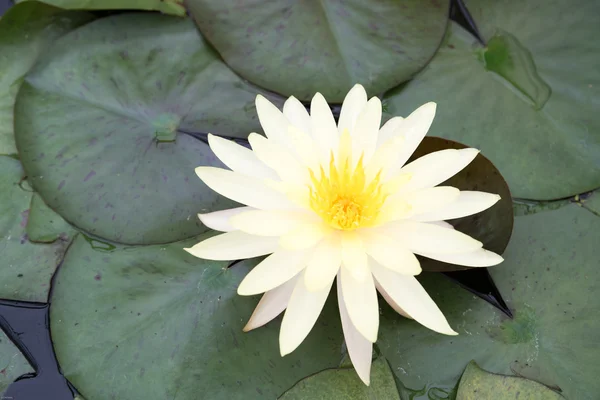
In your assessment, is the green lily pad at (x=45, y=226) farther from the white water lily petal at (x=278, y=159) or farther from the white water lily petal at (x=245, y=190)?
the white water lily petal at (x=278, y=159)

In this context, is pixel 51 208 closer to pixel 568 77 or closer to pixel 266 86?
pixel 266 86

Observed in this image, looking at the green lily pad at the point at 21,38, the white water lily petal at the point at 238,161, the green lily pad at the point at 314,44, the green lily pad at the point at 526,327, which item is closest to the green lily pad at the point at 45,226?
the green lily pad at the point at 21,38

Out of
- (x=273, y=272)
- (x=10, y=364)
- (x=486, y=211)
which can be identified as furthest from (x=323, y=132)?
(x=10, y=364)

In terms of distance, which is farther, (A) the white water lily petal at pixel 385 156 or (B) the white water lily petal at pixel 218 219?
(B) the white water lily petal at pixel 218 219

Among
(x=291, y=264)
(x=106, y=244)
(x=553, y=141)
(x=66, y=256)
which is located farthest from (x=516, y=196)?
(x=66, y=256)

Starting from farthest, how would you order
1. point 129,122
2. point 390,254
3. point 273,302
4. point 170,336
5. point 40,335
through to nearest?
1. point 129,122
2. point 40,335
3. point 170,336
4. point 273,302
5. point 390,254

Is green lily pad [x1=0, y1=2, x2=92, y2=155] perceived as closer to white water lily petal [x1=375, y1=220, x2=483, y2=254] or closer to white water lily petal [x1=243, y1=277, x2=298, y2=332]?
white water lily petal [x1=243, y1=277, x2=298, y2=332]

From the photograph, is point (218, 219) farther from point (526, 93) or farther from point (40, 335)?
point (526, 93)
